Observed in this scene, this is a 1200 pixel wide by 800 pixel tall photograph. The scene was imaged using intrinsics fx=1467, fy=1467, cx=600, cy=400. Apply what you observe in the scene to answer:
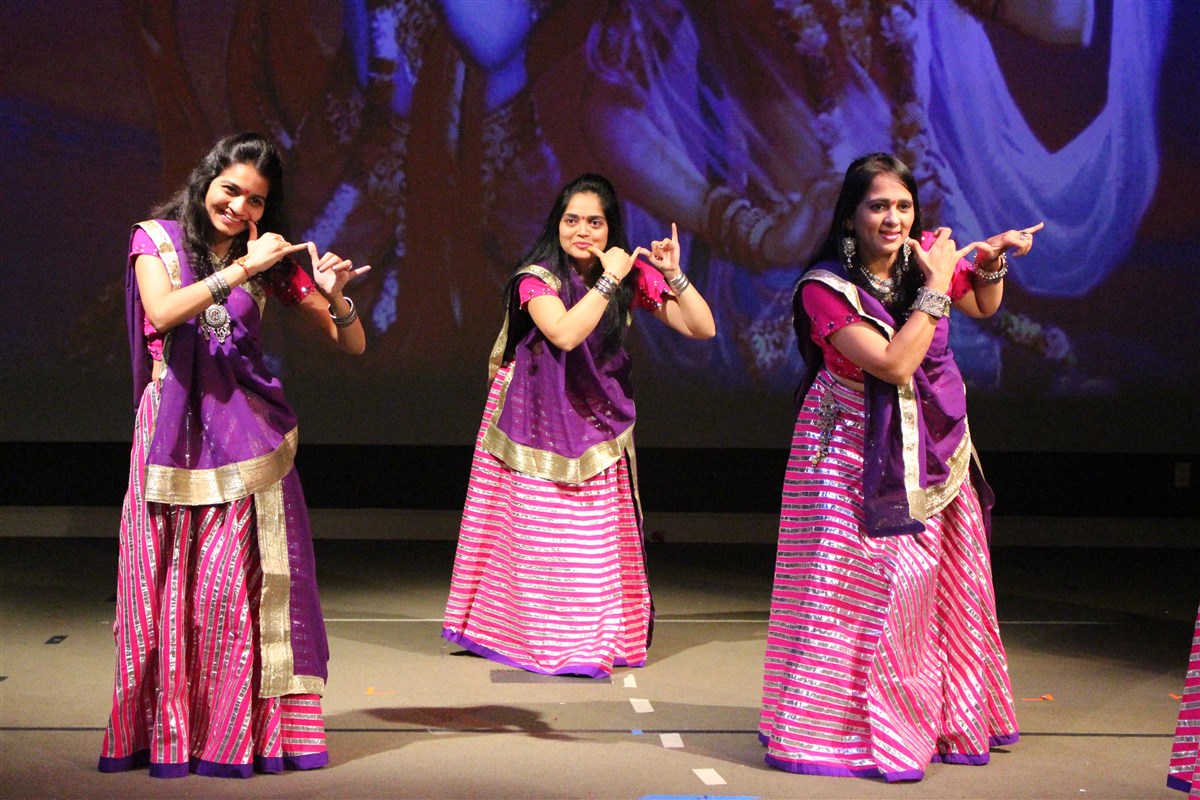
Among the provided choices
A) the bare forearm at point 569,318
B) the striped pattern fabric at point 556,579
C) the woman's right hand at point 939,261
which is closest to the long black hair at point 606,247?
the bare forearm at point 569,318

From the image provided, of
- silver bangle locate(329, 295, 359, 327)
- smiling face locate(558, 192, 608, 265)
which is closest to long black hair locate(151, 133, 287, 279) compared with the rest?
silver bangle locate(329, 295, 359, 327)

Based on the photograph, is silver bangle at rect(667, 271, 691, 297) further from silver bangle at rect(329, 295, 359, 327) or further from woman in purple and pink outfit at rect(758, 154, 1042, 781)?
silver bangle at rect(329, 295, 359, 327)

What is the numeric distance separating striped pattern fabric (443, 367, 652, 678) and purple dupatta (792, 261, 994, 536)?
1.07m

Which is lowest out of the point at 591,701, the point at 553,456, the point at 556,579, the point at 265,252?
the point at 591,701

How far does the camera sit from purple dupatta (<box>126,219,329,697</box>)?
2719mm

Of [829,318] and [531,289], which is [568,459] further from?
[829,318]

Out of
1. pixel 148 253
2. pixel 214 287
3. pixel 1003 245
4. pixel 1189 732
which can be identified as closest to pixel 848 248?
pixel 1003 245

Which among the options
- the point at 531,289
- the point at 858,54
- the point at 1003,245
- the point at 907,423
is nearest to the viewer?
the point at 907,423

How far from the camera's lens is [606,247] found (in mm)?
3963

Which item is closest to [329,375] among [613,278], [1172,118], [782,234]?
[782,234]

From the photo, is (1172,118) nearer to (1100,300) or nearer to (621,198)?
(1100,300)

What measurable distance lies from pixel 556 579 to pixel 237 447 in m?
1.36

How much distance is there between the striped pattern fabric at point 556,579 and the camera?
3891mm

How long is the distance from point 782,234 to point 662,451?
3.51 feet
